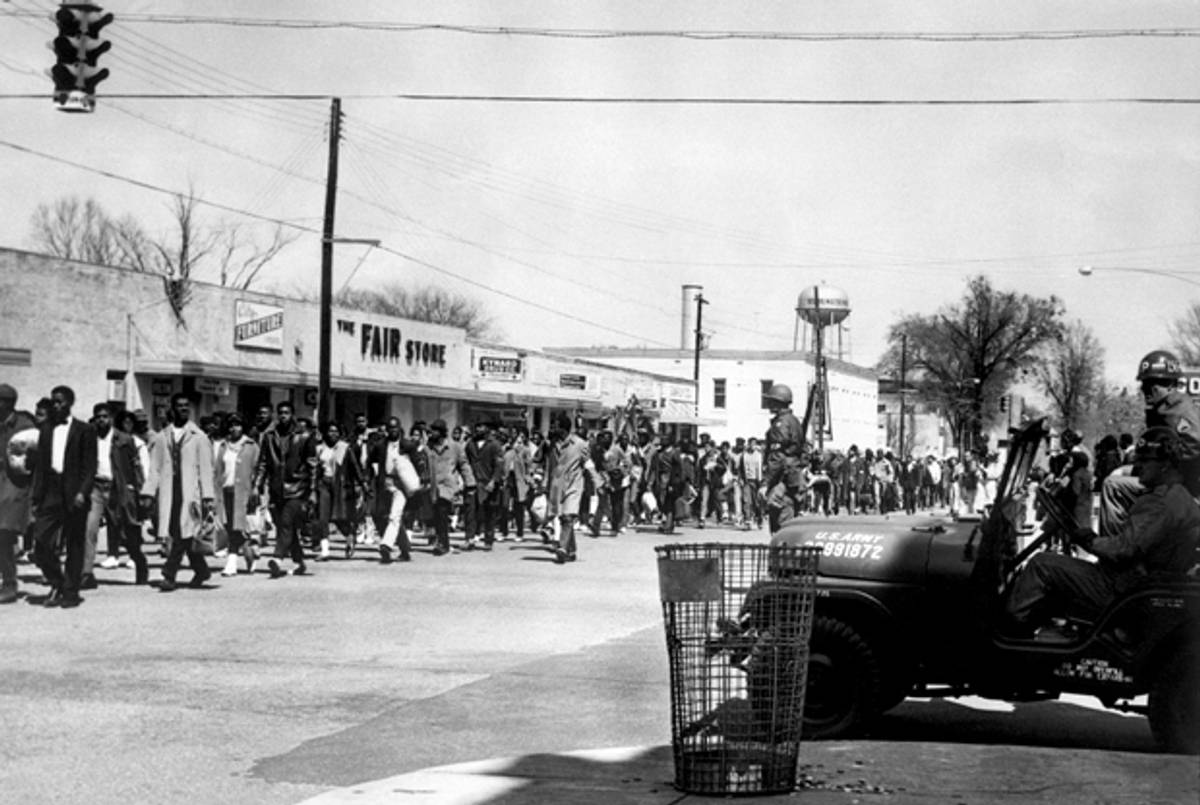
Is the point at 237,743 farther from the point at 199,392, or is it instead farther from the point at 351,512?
the point at 199,392

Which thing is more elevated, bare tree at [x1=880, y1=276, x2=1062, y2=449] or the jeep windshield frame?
bare tree at [x1=880, y1=276, x2=1062, y2=449]

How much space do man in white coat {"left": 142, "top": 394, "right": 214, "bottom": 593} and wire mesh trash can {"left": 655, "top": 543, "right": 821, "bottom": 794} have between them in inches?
393

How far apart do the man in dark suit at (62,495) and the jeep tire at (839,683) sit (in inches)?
323

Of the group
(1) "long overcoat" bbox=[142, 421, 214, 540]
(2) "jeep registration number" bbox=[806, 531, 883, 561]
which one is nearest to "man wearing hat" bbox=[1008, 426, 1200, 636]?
(2) "jeep registration number" bbox=[806, 531, 883, 561]

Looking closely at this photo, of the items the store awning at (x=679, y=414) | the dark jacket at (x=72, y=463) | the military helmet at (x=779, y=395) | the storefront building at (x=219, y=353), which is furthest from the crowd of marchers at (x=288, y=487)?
the store awning at (x=679, y=414)

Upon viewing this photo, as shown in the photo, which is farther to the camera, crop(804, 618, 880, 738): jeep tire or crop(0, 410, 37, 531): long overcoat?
crop(0, 410, 37, 531): long overcoat

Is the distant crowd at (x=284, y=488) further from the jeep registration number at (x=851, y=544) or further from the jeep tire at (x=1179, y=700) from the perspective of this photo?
the jeep tire at (x=1179, y=700)

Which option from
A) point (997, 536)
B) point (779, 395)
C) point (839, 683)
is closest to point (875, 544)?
point (997, 536)

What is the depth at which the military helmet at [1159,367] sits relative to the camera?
33.3 ft

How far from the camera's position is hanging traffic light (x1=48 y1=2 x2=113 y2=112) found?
14828 millimetres

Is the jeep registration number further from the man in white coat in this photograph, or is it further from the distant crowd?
the man in white coat

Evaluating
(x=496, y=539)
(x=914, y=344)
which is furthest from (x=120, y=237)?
(x=914, y=344)

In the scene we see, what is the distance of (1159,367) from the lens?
1020cm

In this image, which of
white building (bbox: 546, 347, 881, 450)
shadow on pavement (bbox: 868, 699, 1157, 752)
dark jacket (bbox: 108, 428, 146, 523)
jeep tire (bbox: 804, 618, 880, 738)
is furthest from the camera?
white building (bbox: 546, 347, 881, 450)
